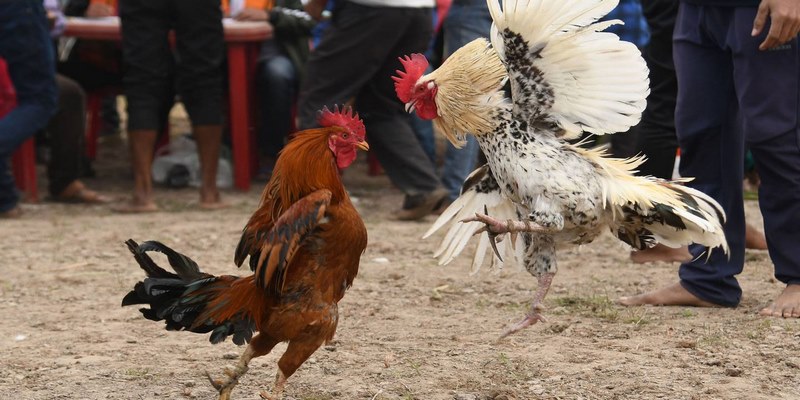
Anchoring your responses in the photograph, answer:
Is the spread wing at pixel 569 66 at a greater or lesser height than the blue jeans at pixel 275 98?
→ greater

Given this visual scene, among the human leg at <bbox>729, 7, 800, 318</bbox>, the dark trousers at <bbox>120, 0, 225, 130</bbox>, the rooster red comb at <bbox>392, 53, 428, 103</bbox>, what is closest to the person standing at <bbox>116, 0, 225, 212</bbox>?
the dark trousers at <bbox>120, 0, 225, 130</bbox>

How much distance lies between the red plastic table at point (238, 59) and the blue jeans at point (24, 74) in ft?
1.96

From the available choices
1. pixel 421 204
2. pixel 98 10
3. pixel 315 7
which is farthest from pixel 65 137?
pixel 421 204

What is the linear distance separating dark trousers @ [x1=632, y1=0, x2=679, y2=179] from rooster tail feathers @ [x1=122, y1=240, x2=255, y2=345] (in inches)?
106

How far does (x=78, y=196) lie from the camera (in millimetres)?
8383

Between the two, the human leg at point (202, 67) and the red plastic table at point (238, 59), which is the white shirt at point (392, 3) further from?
the red plastic table at point (238, 59)

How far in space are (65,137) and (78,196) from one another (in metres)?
0.44

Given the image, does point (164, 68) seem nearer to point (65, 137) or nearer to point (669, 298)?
point (65, 137)

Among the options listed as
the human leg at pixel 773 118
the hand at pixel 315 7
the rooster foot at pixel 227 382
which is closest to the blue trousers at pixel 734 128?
the human leg at pixel 773 118

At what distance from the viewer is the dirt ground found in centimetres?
415

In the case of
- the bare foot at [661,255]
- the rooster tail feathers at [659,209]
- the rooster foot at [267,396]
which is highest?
the rooster tail feathers at [659,209]

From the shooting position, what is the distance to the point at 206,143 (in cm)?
792

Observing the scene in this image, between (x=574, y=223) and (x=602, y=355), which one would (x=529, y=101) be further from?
(x=602, y=355)

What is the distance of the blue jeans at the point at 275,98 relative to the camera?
8867 mm
